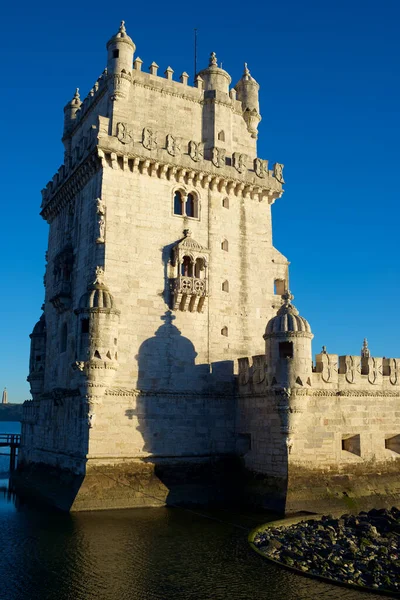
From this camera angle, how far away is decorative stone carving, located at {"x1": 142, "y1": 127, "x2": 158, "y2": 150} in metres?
30.1

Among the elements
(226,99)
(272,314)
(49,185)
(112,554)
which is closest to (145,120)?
(226,99)

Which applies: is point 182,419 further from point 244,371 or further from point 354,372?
point 354,372

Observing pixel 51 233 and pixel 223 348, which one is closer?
pixel 223 348

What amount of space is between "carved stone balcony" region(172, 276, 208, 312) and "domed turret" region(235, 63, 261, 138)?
1158cm

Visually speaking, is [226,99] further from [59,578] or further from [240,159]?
[59,578]

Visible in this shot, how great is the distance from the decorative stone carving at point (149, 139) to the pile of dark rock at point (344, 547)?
1956 cm

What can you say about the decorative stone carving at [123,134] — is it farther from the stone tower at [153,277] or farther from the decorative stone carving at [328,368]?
the decorative stone carving at [328,368]

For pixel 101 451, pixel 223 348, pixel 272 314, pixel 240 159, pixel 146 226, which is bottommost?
pixel 101 451

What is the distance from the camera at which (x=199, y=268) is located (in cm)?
3086

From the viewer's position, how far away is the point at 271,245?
3378cm

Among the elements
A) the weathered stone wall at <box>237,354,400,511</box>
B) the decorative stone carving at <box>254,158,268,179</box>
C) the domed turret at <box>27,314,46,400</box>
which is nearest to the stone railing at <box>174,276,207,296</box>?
the weathered stone wall at <box>237,354,400,511</box>

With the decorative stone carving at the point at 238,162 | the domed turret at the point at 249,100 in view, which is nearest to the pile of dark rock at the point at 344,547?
the decorative stone carving at the point at 238,162

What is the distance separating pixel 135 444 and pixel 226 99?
2071 cm

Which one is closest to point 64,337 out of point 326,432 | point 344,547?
point 326,432
